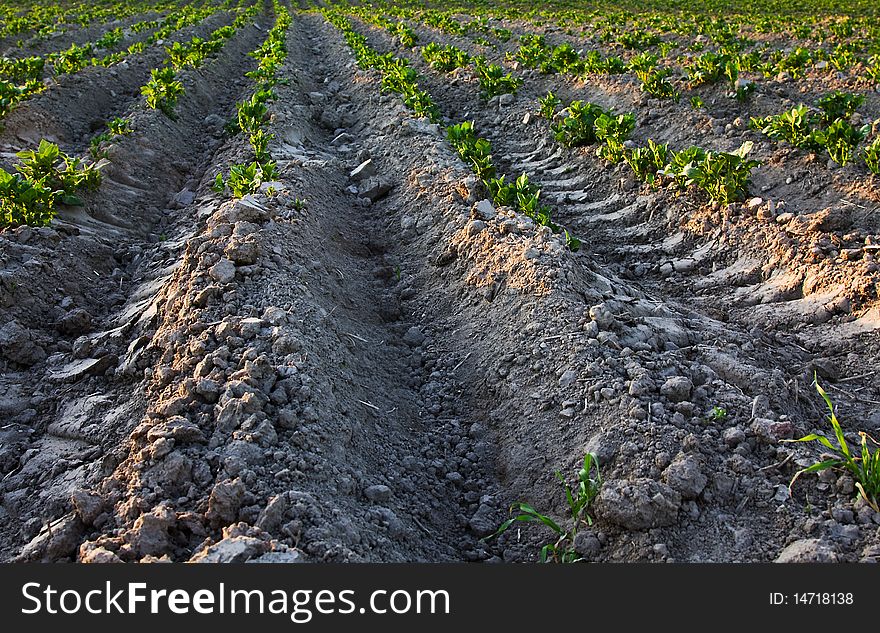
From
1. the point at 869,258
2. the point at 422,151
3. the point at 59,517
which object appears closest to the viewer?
the point at 59,517

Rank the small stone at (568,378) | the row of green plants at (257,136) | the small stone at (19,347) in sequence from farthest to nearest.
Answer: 1. the row of green plants at (257,136)
2. the small stone at (19,347)
3. the small stone at (568,378)

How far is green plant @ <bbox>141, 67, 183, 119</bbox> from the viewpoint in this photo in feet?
29.9

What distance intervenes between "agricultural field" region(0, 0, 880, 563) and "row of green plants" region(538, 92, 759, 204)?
4 centimetres

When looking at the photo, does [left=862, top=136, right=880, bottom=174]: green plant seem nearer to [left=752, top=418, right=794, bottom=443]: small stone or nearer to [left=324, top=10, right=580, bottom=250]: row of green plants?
[left=324, top=10, right=580, bottom=250]: row of green plants

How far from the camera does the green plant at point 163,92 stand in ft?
29.9

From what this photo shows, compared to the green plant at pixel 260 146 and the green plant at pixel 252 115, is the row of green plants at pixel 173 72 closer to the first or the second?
the green plant at pixel 252 115

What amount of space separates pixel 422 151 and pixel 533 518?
5083 mm

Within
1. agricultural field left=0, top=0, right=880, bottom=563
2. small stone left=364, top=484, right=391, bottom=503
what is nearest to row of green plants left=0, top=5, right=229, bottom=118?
agricultural field left=0, top=0, right=880, bottom=563

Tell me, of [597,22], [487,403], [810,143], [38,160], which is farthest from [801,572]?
[597,22]

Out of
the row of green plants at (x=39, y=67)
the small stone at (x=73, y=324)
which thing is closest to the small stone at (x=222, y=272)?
the small stone at (x=73, y=324)

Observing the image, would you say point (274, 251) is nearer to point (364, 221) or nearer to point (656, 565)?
point (364, 221)

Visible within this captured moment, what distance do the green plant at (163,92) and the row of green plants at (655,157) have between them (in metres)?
5.22

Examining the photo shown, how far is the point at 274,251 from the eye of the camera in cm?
501

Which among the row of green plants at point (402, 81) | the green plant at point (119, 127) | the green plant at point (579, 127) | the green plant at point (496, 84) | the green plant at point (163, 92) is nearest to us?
the green plant at point (579, 127)
